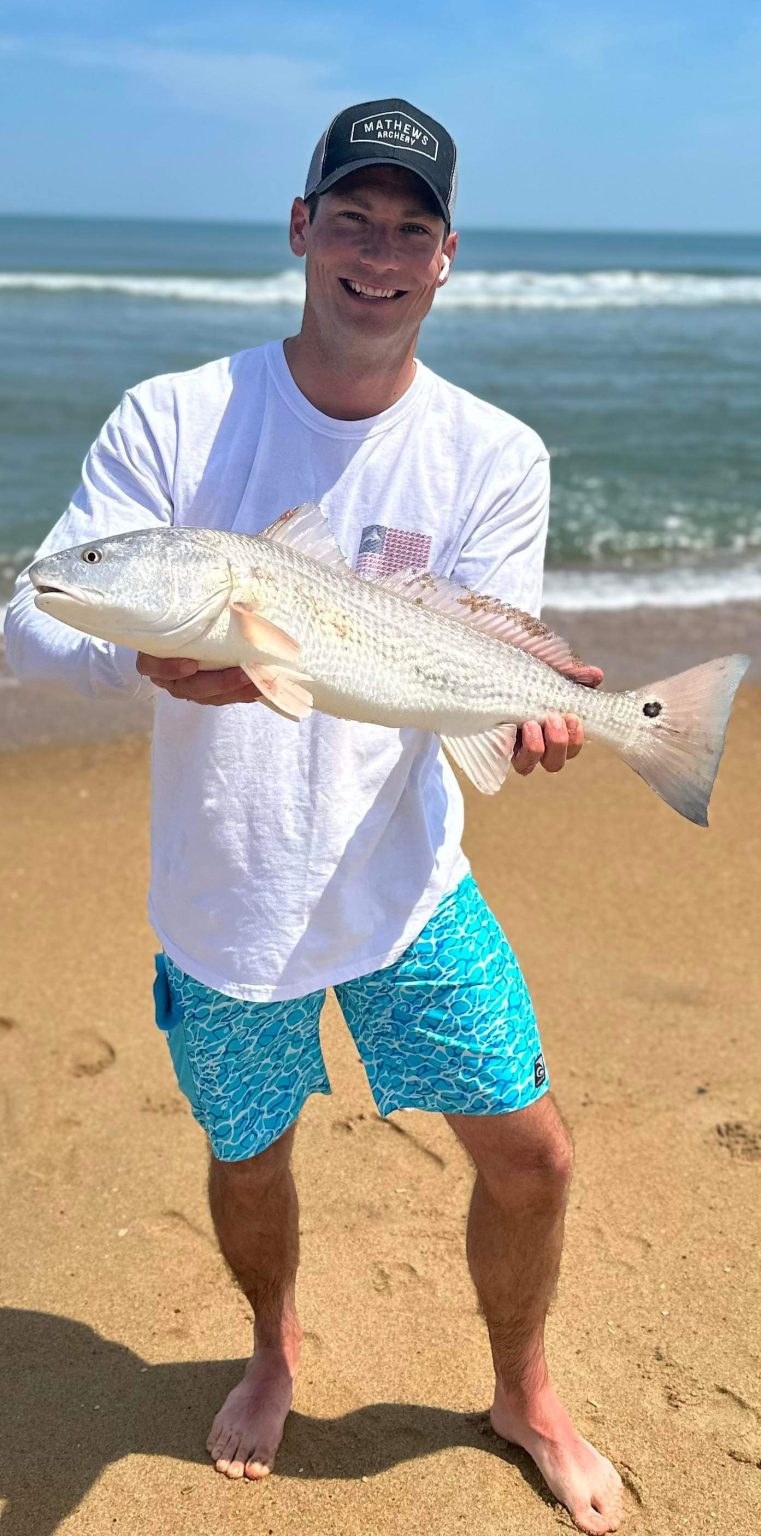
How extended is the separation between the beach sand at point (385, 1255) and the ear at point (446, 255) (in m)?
2.61

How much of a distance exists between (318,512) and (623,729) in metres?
0.83

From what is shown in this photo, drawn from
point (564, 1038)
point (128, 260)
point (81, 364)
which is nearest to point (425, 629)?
point (564, 1038)

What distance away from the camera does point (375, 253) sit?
2.87 meters

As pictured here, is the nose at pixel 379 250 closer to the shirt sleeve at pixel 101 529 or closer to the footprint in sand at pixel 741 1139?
the shirt sleeve at pixel 101 529

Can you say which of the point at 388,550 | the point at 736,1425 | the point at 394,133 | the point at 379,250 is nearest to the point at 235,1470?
the point at 736,1425

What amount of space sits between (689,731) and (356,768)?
0.74m

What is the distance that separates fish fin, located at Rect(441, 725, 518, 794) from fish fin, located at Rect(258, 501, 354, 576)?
469mm

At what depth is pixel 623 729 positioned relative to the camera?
2.86m

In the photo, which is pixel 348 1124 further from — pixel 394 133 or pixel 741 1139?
pixel 394 133

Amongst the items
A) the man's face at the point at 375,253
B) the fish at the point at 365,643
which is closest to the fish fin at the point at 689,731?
the fish at the point at 365,643

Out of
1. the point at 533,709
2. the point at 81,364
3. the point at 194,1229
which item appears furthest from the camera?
the point at 81,364

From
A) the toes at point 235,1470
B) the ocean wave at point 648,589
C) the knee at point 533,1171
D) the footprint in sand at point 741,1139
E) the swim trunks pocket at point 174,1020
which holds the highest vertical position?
the swim trunks pocket at point 174,1020

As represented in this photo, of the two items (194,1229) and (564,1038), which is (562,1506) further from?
(564,1038)

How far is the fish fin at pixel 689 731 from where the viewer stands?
2842 mm
